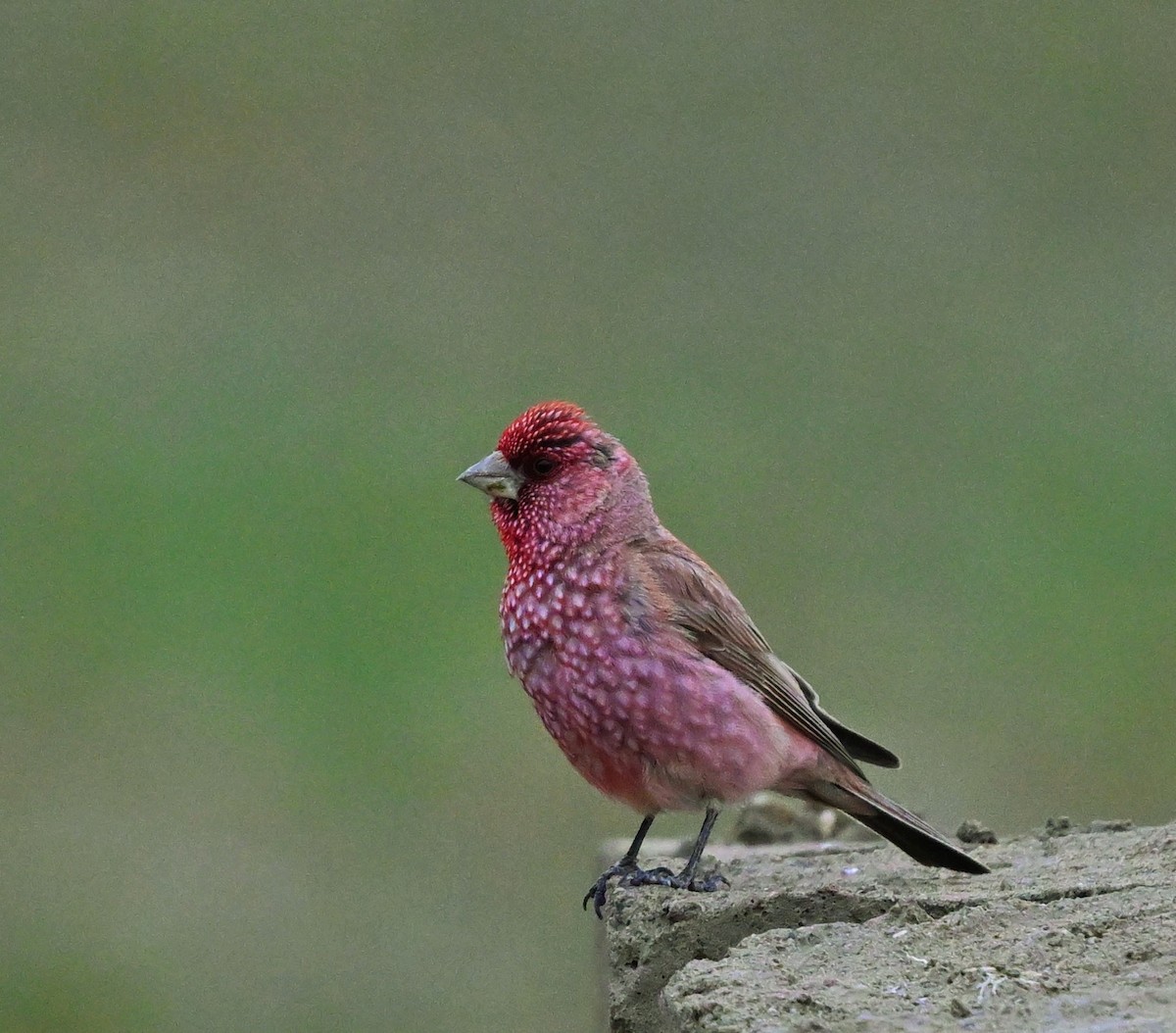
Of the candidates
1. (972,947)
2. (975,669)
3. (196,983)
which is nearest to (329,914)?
(196,983)

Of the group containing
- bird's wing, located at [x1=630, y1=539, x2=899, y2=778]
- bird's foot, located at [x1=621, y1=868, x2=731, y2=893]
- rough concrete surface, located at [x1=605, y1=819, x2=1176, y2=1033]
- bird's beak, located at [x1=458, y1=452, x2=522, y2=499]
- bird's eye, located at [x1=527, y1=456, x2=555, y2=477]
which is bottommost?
rough concrete surface, located at [x1=605, y1=819, x2=1176, y2=1033]

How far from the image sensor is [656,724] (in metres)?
5.29

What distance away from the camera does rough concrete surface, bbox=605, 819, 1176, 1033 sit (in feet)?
11.8

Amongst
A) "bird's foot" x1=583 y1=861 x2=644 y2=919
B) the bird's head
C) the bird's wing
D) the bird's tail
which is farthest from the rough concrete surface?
the bird's head

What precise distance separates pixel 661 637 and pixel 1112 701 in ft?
19.7

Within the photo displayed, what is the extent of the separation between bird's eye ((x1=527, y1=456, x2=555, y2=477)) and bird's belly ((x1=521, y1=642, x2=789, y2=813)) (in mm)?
506

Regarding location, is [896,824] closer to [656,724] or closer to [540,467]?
[656,724]

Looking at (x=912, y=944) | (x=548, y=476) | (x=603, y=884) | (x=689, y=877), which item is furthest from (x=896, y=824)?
(x=912, y=944)

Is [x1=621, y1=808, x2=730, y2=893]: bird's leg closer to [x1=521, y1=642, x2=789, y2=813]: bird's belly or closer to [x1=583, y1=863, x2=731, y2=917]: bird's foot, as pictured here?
[x1=583, y1=863, x2=731, y2=917]: bird's foot

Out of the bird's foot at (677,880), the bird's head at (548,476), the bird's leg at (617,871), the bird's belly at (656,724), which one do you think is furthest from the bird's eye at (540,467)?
the bird's foot at (677,880)

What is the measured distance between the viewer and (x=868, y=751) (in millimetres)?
5668

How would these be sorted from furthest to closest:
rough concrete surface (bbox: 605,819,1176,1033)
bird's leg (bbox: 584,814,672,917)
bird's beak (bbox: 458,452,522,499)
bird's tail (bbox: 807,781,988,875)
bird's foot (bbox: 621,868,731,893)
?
bird's beak (bbox: 458,452,522,499) < bird's leg (bbox: 584,814,672,917) < bird's tail (bbox: 807,781,988,875) < bird's foot (bbox: 621,868,731,893) < rough concrete surface (bbox: 605,819,1176,1033)

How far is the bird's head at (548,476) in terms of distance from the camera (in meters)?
5.61

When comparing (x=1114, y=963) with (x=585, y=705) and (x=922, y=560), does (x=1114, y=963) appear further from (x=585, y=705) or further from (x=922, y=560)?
(x=922, y=560)
